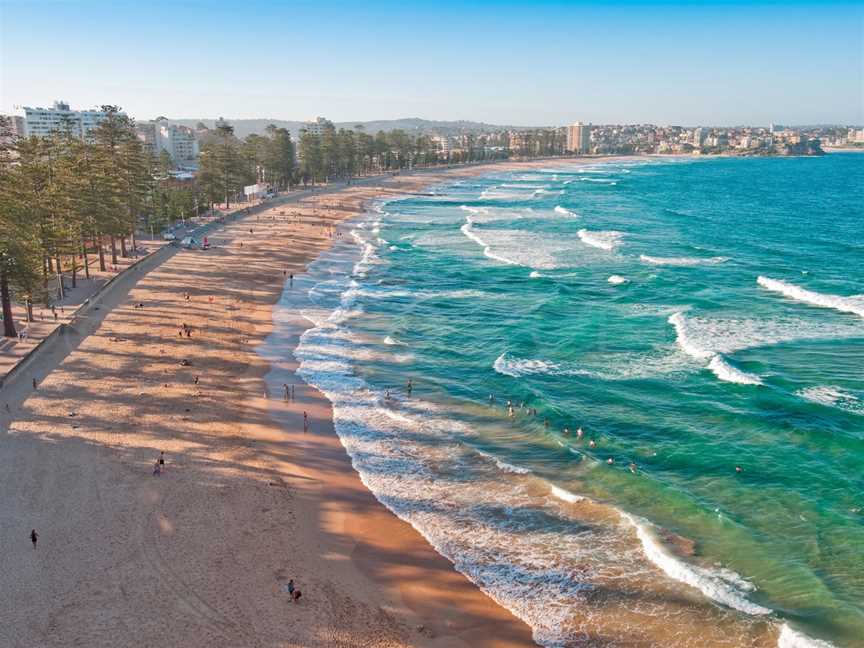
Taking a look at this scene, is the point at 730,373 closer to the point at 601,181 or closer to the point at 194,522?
the point at 194,522

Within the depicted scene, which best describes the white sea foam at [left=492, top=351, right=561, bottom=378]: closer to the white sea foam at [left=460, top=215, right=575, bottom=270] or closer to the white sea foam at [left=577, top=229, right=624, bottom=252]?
the white sea foam at [left=460, top=215, right=575, bottom=270]

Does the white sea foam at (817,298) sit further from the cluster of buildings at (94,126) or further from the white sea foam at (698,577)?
the cluster of buildings at (94,126)

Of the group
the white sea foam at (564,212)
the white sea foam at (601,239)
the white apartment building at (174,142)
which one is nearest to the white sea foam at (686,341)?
the white sea foam at (601,239)

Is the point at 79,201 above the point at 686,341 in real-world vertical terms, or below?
above

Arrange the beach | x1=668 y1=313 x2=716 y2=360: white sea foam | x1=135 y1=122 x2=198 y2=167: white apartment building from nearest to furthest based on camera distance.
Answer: the beach
x1=668 y1=313 x2=716 y2=360: white sea foam
x1=135 y1=122 x2=198 y2=167: white apartment building

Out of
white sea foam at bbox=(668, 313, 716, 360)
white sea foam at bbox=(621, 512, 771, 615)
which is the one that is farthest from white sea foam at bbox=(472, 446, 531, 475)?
white sea foam at bbox=(668, 313, 716, 360)

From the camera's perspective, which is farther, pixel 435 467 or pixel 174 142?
pixel 174 142

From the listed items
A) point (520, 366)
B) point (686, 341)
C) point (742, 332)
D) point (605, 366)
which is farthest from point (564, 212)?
point (520, 366)
